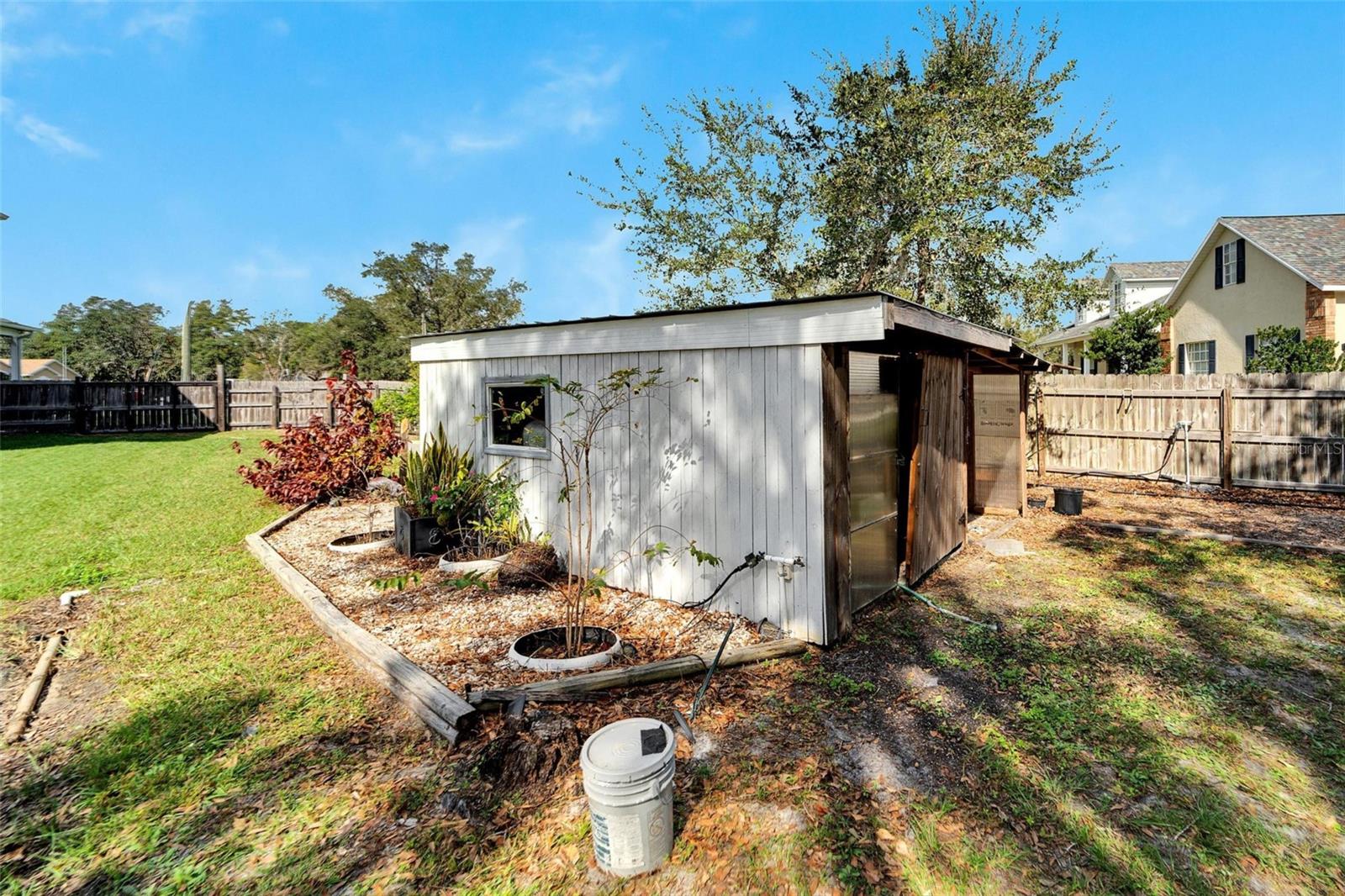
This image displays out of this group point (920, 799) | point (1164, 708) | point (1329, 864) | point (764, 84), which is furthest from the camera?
point (764, 84)

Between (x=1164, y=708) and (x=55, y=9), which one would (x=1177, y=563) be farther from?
(x=55, y=9)

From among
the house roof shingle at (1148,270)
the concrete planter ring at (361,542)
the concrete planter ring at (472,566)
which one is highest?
the house roof shingle at (1148,270)

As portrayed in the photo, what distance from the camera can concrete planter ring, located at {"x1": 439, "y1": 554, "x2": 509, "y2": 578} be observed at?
5.75 meters

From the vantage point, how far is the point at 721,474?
4.59 metres

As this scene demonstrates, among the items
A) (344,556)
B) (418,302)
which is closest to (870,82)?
(344,556)

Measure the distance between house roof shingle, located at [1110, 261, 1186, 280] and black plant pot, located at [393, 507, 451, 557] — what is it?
97.1 ft

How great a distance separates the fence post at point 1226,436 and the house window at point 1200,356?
9.91 metres

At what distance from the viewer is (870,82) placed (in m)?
13.7

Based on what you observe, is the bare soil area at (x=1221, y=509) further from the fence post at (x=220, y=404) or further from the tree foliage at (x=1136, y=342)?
the fence post at (x=220, y=404)

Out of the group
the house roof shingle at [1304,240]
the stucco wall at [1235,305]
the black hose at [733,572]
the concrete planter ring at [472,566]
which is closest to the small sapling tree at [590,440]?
the black hose at [733,572]

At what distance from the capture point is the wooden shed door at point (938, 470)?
5652 millimetres

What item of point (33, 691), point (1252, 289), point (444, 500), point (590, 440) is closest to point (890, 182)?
point (1252, 289)

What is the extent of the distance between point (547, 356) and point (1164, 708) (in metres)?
5.13

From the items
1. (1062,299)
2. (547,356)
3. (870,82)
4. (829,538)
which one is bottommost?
(829,538)
